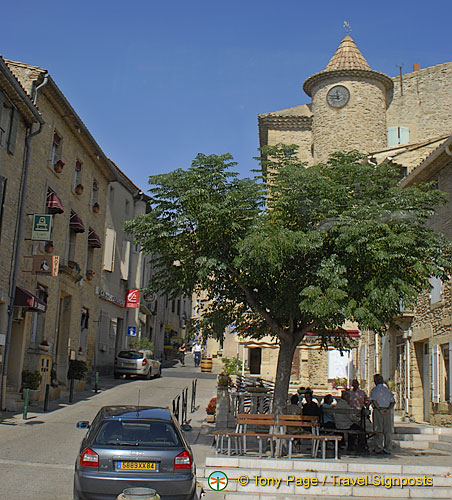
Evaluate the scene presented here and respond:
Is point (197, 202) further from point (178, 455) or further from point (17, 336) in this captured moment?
point (17, 336)

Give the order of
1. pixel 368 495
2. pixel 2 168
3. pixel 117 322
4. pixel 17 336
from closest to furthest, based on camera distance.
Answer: pixel 368 495 → pixel 2 168 → pixel 17 336 → pixel 117 322

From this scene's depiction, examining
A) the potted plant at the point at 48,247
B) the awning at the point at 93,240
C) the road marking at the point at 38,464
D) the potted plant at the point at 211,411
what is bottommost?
the road marking at the point at 38,464

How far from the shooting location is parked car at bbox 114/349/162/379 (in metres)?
27.1

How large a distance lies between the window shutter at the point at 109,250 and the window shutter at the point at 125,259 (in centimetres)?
275

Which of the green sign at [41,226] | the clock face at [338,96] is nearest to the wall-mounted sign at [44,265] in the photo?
the green sign at [41,226]

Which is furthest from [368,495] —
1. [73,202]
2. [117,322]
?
[117,322]

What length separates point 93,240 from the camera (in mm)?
25453

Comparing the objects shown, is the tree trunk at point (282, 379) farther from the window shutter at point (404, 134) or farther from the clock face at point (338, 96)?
the window shutter at point (404, 134)

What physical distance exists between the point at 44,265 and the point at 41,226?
1197 mm

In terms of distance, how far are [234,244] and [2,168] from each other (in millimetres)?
7984

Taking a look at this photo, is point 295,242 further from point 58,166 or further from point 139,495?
point 58,166

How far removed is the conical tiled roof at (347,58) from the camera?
31753 millimetres

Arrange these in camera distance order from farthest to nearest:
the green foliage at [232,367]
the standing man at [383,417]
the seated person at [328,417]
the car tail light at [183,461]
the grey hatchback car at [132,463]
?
1. the green foliage at [232,367]
2. the seated person at [328,417]
3. the standing man at [383,417]
4. the car tail light at [183,461]
5. the grey hatchback car at [132,463]

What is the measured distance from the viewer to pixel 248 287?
1265 cm
